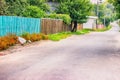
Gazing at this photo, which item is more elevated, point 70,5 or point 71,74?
point 70,5

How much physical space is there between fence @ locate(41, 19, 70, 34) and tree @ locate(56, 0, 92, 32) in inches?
77.1

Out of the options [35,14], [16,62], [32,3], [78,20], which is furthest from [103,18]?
[16,62]

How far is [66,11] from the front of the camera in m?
50.3

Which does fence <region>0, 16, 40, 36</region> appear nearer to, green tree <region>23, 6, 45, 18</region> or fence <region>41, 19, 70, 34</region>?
green tree <region>23, 6, 45, 18</region>

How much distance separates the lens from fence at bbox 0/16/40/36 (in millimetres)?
24938

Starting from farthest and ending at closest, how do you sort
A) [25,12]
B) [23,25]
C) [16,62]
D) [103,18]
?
1. [103,18]
2. [25,12]
3. [23,25]
4. [16,62]

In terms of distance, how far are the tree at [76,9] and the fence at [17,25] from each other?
16.3 meters

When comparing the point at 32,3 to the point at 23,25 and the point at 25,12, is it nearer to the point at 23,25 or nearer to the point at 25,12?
the point at 25,12

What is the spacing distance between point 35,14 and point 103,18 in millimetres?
77160

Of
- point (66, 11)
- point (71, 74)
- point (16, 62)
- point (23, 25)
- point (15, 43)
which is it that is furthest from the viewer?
point (66, 11)

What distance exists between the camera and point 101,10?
11475 cm

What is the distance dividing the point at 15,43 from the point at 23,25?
265 inches

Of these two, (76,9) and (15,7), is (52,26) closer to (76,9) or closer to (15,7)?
(15,7)

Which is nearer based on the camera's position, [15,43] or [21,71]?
[21,71]
